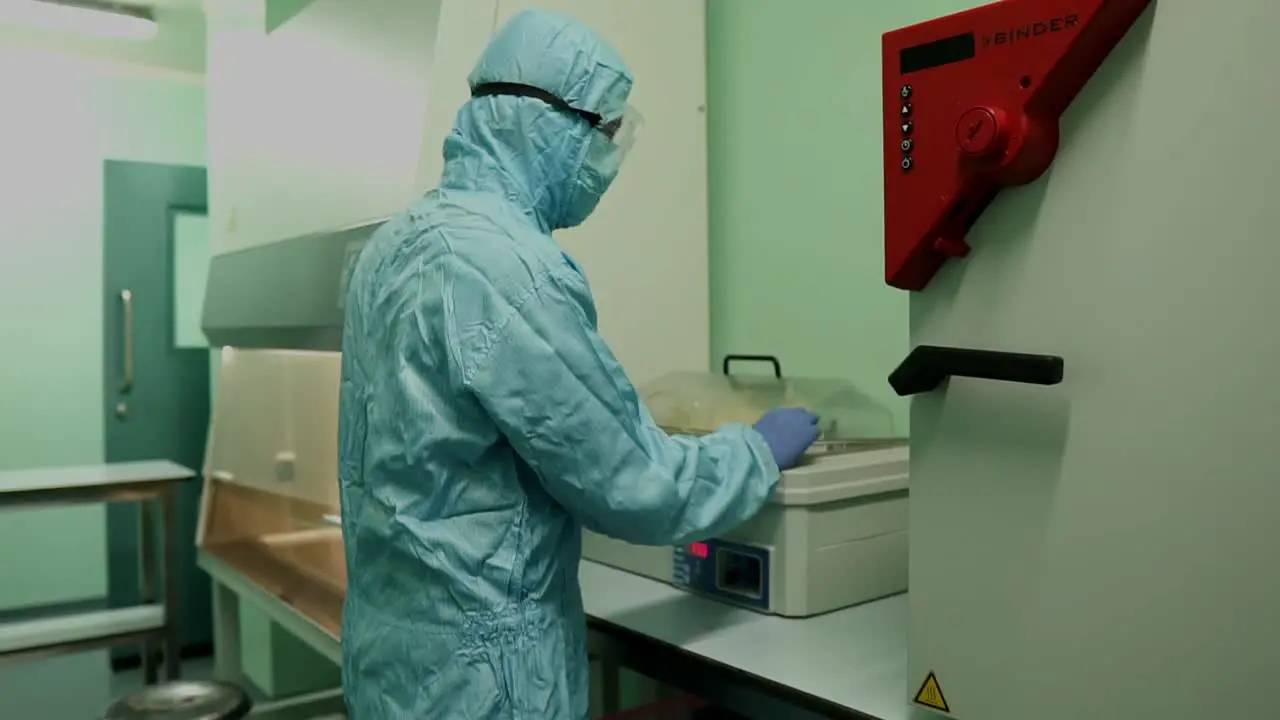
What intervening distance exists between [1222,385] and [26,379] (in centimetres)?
449

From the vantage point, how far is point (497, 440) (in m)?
1.13

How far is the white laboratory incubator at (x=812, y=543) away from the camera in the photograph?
1.38 metres

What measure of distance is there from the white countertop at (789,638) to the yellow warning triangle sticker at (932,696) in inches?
2.2

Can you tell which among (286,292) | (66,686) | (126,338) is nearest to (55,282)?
(126,338)

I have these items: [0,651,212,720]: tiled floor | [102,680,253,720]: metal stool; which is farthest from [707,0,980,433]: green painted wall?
[0,651,212,720]: tiled floor

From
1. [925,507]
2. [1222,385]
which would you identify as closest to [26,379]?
[925,507]

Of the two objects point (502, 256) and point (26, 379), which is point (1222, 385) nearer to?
point (502, 256)

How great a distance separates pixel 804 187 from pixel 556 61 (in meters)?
0.95

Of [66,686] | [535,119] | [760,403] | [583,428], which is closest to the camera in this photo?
[583,428]

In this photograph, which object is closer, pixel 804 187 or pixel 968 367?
pixel 968 367

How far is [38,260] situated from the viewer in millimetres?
4113

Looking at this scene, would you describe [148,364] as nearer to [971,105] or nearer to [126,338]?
[126,338]

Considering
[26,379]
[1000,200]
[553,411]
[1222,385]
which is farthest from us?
[26,379]

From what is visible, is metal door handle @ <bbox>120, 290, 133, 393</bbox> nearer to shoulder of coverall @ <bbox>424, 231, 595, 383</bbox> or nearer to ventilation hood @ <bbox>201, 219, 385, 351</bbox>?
ventilation hood @ <bbox>201, 219, 385, 351</bbox>
